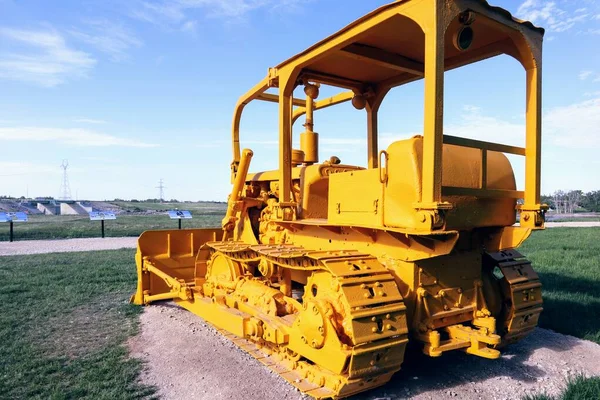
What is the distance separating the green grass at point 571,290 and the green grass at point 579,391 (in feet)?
5.93

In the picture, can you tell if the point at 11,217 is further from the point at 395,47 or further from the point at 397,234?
the point at 397,234

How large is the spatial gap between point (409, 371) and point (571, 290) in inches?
219

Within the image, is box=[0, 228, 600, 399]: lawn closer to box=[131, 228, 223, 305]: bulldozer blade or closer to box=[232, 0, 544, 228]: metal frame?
box=[131, 228, 223, 305]: bulldozer blade

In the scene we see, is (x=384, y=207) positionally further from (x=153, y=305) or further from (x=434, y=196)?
(x=153, y=305)

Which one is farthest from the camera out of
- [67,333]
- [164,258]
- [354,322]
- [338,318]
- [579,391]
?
[164,258]

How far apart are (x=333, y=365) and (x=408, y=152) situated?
197 centimetres

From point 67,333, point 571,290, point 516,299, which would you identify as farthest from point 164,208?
point 516,299

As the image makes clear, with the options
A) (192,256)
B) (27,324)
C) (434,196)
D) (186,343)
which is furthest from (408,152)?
(27,324)

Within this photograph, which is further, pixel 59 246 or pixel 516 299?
pixel 59 246

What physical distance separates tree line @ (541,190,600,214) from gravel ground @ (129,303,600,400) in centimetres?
7104

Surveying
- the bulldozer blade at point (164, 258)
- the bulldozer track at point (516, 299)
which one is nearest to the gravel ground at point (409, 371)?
the bulldozer track at point (516, 299)

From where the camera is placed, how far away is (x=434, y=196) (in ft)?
11.5

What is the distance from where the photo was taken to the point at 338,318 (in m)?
3.87

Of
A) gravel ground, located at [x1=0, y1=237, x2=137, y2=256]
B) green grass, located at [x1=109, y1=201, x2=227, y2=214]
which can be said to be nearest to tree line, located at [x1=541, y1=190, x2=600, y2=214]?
green grass, located at [x1=109, y1=201, x2=227, y2=214]
